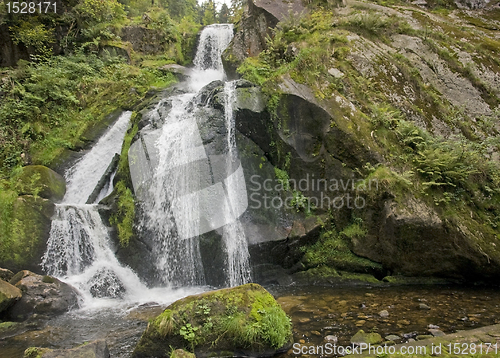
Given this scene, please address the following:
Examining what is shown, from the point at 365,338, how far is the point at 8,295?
6.66 metres

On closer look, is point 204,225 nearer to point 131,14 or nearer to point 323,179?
point 323,179

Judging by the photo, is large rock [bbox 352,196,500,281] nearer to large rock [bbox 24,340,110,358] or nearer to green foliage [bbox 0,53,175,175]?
large rock [bbox 24,340,110,358]

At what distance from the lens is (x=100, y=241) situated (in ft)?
25.4

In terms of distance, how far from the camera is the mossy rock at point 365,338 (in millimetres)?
4184

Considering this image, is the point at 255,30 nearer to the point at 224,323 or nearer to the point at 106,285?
the point at 106,285

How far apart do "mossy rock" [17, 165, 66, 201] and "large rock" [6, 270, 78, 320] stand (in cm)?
252

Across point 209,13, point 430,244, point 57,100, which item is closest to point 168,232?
point 430,244

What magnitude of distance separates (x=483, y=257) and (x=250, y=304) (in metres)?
5.57

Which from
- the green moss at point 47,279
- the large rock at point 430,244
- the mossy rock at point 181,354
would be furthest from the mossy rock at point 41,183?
the large rock at point 430,244

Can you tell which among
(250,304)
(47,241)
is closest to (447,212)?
(250,304)

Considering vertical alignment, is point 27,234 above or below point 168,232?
above

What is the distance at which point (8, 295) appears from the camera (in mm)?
5660

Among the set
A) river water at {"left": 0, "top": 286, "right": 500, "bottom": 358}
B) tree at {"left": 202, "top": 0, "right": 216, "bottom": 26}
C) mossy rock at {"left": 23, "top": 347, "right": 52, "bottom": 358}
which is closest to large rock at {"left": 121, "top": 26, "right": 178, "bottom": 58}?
river water at {"left": 0, "top": 286, "right": 500, "bottom": 358}

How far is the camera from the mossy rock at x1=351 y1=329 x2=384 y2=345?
4184mm
